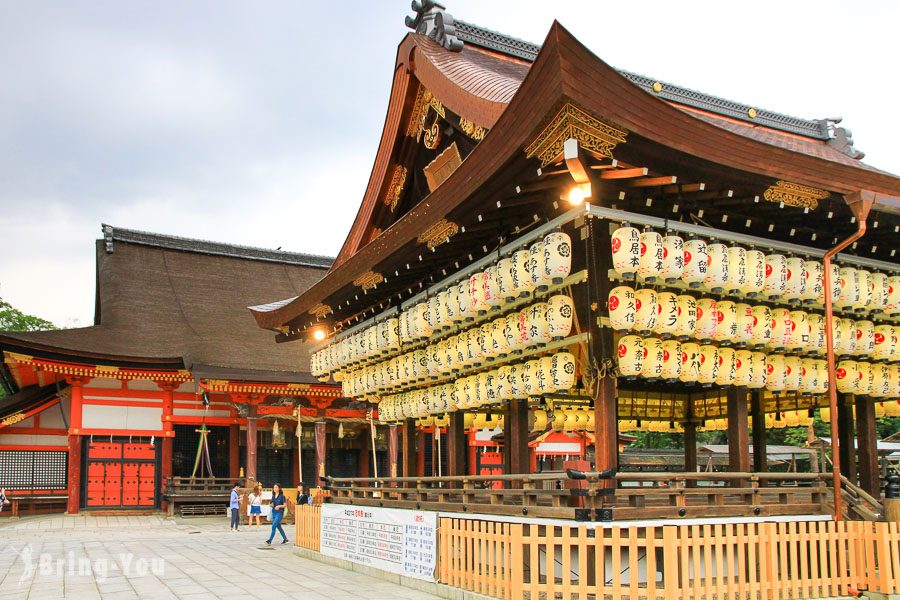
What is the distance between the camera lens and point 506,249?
10.8 meters

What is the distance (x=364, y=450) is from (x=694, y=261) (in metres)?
22.4

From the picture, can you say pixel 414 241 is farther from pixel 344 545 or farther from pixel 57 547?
pixel 57 547

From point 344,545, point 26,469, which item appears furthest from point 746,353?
point 26,469

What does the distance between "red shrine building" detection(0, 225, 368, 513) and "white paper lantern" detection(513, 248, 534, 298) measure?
1707 cm

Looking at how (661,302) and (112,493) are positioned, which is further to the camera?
(112,493)

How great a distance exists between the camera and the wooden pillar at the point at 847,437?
39.6 ft

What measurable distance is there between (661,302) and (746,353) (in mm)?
1803

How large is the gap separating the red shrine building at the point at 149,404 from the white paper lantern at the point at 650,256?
18.7m

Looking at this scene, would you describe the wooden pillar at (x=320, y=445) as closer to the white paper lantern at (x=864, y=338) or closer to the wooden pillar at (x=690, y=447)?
the wooden pillar at (x=690, y=447)

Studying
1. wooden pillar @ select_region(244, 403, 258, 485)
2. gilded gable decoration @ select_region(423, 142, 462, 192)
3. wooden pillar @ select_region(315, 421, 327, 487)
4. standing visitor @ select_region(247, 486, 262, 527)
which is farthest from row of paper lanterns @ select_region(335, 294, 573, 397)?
wooden pillar @ select_region(315, 421, 327, 487)

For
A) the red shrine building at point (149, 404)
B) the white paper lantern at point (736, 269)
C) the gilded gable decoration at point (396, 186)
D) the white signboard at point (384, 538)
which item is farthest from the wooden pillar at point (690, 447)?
the red shrine building at point (149, 404)

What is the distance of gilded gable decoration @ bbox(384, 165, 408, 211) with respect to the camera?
15.6m

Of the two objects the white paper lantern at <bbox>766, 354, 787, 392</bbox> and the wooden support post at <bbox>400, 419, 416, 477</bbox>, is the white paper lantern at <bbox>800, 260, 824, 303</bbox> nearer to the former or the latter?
the white paper lantern at <bbox>766, 354, 787, 392</bbox>

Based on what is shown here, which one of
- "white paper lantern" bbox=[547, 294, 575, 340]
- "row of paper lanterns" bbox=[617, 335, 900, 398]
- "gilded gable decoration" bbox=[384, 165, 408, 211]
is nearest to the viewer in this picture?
"row of paper lanterns" bbox=[617, 335, 900, 398]
